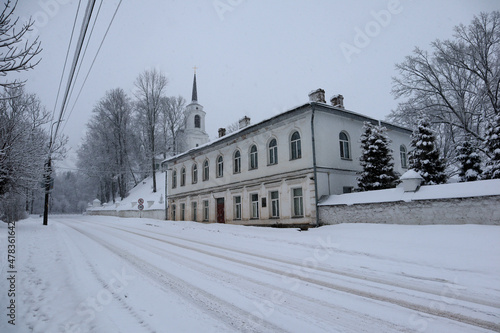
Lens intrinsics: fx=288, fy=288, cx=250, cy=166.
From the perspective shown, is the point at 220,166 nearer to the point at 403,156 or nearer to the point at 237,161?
the point at 237,161

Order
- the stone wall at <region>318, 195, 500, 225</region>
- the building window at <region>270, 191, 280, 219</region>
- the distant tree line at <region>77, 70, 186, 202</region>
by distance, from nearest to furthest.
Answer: the stone wall at <region>318, 195, 500, 225</region>
the building window at <region>270, 191, 280, 219</region>
the distant tree line at <region>77, 70, 186, 202</region>

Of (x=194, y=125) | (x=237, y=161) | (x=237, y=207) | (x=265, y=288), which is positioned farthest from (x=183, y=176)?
(x=194, y=125)

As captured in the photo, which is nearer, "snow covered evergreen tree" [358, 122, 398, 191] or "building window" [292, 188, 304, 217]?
"snow covered evergreen tree" [358, 122, 398, 191]

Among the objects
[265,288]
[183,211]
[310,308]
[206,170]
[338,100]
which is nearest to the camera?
[310,308]

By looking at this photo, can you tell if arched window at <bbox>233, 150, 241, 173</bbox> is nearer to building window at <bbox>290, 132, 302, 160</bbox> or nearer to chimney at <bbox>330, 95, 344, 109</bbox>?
building window at <bbox>290, 132, 302, 160</bbox>

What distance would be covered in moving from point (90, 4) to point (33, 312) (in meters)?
5.57

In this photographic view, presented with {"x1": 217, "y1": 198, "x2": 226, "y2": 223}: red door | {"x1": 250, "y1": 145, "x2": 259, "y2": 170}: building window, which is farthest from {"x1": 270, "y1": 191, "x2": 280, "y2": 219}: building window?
{"x1": 217, "y1": 198, "x2": 226, "y2": 223}: red door

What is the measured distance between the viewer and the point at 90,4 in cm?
571

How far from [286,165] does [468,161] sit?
12.6 meters

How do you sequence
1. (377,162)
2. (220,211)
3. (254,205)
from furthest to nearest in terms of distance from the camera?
(220,211), (254,205), (377,162)

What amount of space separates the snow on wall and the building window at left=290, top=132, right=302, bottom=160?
372 cm

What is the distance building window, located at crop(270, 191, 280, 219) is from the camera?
62.0 ft

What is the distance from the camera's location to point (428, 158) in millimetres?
18062

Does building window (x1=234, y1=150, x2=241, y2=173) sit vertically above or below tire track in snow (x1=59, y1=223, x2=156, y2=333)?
above
